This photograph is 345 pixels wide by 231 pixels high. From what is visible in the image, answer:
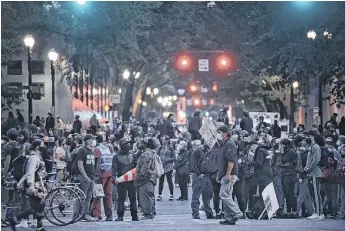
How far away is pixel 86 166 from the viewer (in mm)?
17656

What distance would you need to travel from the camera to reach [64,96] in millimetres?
51688

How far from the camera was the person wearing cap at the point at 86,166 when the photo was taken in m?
17.6

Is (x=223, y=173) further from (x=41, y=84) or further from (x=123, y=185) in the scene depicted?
(x=41, y=84)

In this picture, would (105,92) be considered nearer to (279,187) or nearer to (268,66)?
(268,66)

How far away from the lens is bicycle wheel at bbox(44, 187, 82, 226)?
16.7 m

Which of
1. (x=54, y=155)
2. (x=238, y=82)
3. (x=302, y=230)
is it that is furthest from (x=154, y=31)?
(x=302, y=230)

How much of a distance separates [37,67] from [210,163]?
32668 mm

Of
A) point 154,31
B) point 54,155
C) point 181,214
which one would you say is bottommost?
point 181,214

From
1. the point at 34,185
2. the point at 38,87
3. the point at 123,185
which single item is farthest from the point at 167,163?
the point at 38,87

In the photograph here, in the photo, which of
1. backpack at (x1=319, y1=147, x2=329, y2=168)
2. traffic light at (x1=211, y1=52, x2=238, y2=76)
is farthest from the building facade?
backpack at (x1=319, y1=147, x2=329, y2=168)

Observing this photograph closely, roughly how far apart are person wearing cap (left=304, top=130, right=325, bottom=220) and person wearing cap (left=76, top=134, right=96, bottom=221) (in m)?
4.72

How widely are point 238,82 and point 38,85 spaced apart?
61.9ft

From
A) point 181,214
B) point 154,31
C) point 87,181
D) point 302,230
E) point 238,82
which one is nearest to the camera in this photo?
point 302,230

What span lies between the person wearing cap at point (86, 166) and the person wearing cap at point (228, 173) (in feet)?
9.25
